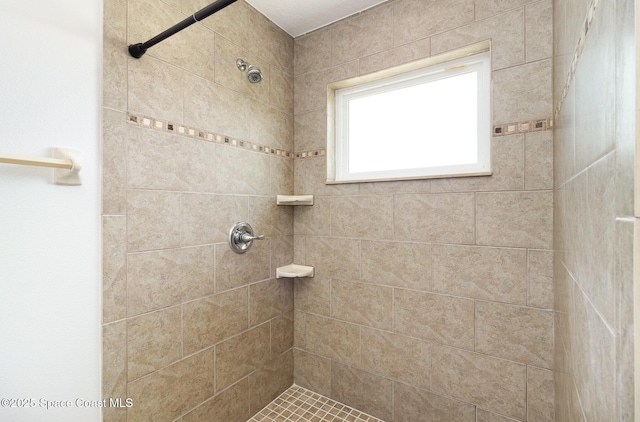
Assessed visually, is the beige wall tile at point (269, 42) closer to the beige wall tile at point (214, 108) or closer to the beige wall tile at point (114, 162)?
the beige wall tile at point (214, 108)

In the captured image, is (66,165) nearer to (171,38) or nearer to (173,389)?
(171,38)

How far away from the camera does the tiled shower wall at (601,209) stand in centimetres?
31

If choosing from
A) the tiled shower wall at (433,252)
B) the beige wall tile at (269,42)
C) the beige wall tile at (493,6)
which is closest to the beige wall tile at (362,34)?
the tiled shower wall at (433,252)

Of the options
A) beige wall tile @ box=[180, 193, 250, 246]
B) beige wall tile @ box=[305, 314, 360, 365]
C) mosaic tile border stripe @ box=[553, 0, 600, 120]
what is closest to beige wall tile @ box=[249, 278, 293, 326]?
beige wall tile @ box=[305, 314, 360, 365]

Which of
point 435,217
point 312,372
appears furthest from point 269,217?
point 312,372

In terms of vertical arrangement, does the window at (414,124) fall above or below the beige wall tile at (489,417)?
above

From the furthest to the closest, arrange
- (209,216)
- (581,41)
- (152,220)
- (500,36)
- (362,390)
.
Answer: (362,390) → (209,216) → (500,36) → (152,220) → (581,41)

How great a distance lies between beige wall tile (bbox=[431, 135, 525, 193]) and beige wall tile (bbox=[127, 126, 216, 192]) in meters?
1.29

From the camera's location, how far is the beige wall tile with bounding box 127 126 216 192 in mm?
1146

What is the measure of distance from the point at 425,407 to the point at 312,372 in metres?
0.72

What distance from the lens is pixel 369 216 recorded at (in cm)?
167

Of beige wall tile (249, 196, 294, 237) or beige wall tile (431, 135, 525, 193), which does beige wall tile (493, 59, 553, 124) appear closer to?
beige wall tile (431, 135, 525, 193)

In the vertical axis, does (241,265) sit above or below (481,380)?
above

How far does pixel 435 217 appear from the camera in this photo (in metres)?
1.47
